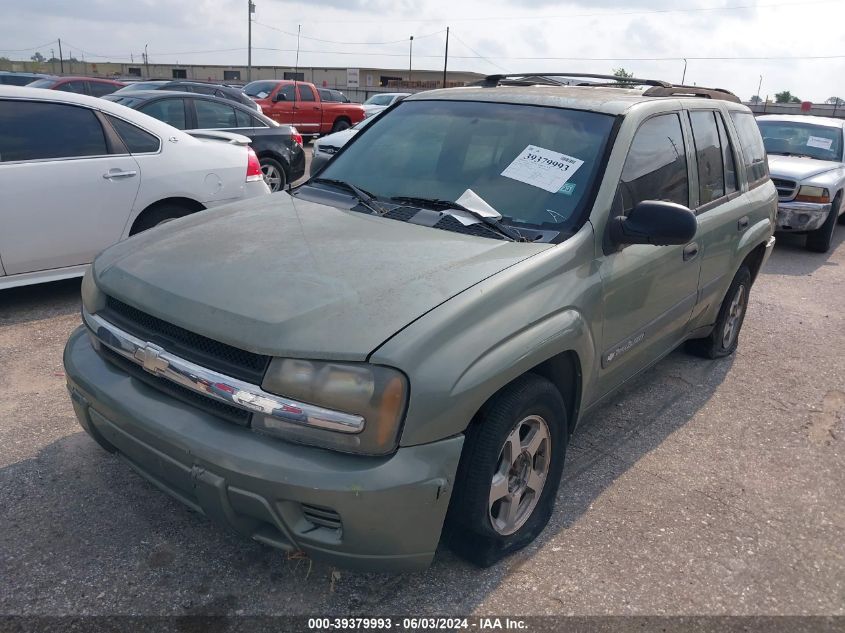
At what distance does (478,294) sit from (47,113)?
418 centimetres

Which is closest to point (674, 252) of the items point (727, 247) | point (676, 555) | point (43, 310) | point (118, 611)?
point (727, 247)

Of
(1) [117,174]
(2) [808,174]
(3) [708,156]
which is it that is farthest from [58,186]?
(2) [808,174]

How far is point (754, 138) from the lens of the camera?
4824mm

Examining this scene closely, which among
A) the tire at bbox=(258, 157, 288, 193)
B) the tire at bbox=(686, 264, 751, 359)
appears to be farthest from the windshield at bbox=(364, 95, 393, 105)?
the tire at bbox=(686, 264, 751, 359)

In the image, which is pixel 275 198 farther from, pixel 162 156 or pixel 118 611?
pixel 162 156

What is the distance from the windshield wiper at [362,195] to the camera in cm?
323

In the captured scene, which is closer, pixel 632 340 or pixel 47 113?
pixel 632 340

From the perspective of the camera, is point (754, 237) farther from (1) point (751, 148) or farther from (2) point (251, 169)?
(2) point (251, 169)

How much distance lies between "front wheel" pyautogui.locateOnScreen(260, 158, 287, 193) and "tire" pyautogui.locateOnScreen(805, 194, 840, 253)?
22.6ft

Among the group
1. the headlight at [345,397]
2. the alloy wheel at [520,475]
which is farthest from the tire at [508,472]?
the headlight at [345,397]

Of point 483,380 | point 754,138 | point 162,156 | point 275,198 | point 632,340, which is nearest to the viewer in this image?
point 483,380

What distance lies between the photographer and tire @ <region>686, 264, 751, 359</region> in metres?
4.64

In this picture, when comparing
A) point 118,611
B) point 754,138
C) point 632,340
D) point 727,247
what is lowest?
point 118,611

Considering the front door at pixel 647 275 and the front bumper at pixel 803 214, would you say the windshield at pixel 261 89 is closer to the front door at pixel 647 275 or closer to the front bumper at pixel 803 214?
the front bumper at pixel 803 214
